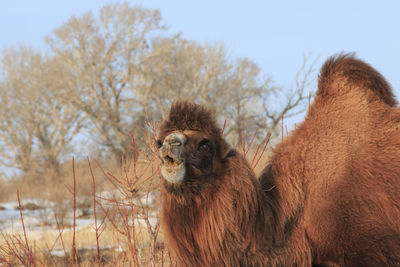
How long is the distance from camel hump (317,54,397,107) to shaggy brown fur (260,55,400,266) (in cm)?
2

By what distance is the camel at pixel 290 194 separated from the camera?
3119 mm

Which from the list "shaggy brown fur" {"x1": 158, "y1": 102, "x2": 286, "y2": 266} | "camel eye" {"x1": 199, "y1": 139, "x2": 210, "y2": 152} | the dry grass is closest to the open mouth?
"shaggy brown fur" {"x1": 158, "y1": 102, "x2": 286, "y2": 266}

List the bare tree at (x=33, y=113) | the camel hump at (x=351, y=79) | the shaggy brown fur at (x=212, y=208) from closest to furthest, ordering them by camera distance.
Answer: the shaggy brown fur at (x=212, y=208)
the camel hump at (x=351, y=79)
the bare tree at (x=33, y=113)

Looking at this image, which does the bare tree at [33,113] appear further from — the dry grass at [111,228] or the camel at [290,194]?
the camel at [290,194]

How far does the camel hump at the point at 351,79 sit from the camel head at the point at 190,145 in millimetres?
1318

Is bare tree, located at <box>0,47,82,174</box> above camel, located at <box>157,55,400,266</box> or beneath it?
above

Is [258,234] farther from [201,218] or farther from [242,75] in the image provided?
[242,75]

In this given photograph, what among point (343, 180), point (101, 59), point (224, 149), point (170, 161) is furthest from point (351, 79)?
point (101, 59)

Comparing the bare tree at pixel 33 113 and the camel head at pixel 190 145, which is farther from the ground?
the bare tree at pixel 33 113

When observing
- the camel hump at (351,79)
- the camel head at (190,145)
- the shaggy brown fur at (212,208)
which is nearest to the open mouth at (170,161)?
the camel head at (190,145)

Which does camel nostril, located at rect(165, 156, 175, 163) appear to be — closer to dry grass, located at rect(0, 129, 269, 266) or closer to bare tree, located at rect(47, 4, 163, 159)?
dry grass, located at rect(0, 129, 269, 266)

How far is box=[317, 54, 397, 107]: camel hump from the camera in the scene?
4.00 meters

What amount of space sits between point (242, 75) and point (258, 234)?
35.3 metres

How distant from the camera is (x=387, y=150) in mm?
3564
